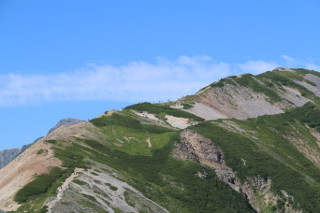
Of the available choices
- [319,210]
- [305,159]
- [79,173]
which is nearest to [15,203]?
[79,173]

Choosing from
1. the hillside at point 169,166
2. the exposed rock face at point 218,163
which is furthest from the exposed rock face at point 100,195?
the exposed rock face at point 218,163

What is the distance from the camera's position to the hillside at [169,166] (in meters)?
95.5

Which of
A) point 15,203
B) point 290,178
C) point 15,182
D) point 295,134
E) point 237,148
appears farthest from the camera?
point 295,134

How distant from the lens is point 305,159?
15050 cm

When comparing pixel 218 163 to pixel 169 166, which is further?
pixel 218 163

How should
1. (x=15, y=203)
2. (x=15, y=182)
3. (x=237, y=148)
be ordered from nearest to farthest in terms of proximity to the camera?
(x=15, y=203)
(x=15, y=182)
(x=237, y=148)

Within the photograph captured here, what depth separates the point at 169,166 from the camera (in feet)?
422

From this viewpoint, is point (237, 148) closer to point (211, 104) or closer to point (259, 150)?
point (259, 150)

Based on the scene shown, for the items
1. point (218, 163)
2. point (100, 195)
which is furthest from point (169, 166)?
point (100, 195)

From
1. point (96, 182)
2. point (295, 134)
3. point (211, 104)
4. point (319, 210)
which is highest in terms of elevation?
point (211, 104)

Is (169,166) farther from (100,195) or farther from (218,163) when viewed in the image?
(100,195)

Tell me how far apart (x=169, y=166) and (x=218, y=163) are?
577 inches

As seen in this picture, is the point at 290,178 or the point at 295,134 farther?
the point at 295,134

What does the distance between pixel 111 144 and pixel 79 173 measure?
1397 inches
